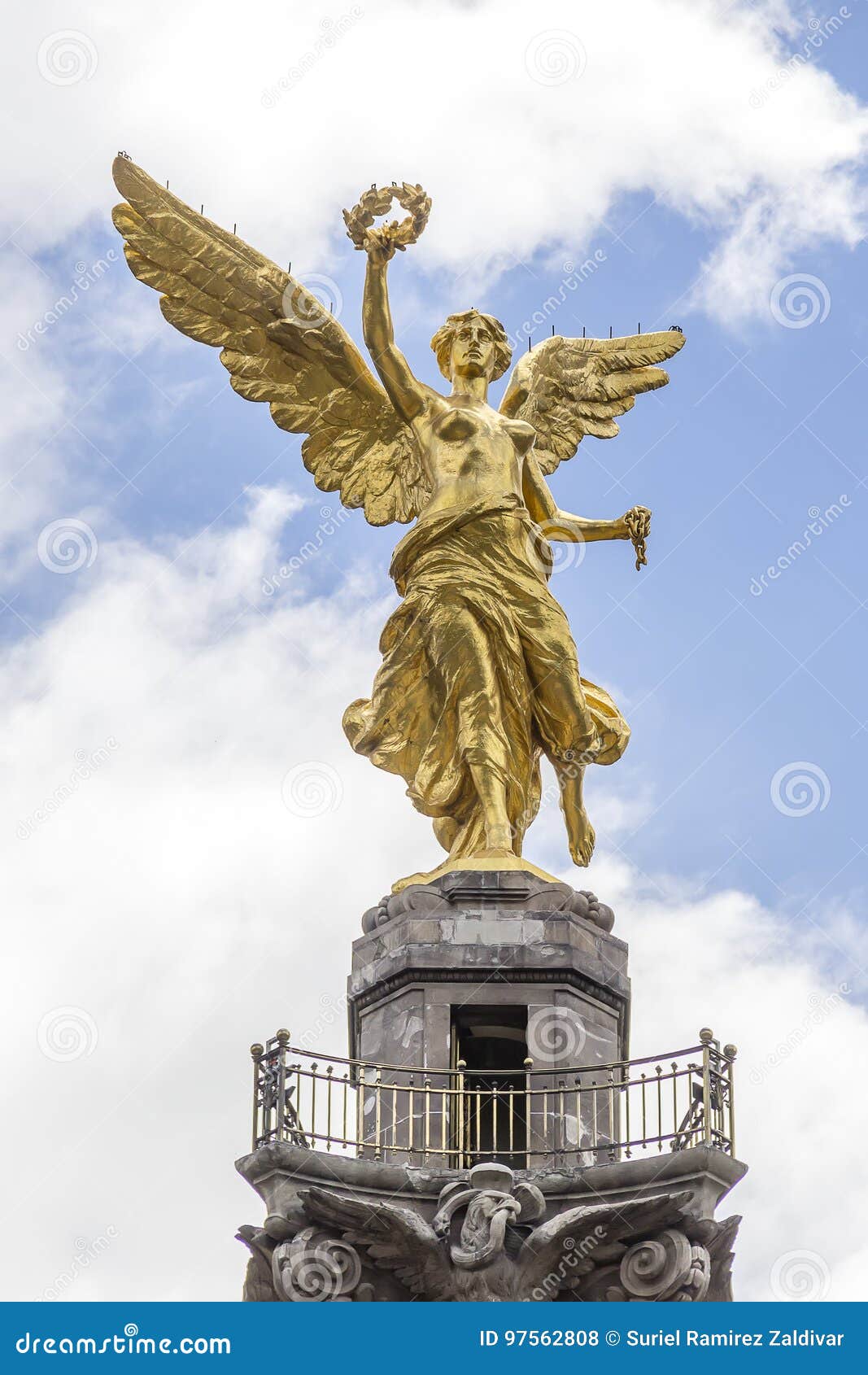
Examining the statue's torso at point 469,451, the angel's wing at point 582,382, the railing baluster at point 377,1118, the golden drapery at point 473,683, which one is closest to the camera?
the railing baluster at point 377,1118

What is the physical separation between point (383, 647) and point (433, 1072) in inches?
211

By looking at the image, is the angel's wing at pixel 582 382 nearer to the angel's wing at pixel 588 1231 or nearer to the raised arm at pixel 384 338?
the raised arm at pixel 384 338

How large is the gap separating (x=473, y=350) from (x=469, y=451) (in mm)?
1352

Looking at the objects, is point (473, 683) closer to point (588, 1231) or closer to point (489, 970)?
point (489, 970)

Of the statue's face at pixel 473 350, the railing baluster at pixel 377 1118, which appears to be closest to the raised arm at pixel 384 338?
the statue's face at pixel 473 350

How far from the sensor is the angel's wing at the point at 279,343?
32844 mm

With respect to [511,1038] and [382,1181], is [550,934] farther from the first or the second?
[382,1181]

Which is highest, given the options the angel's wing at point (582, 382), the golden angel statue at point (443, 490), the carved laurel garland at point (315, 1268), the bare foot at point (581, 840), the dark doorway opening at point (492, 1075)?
the angel's wing at point (582, 382)

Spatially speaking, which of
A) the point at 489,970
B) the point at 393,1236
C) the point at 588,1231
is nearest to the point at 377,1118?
the point at 393,1236

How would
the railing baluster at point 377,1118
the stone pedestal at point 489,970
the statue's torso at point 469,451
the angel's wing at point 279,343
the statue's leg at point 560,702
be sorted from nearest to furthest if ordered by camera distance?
the railing baluster at point 377,1118
the stone pedestal at point 489,970
the statue's leg at point 560,702
the statue's torso at point 469,451
the angel's wing at point 279,343

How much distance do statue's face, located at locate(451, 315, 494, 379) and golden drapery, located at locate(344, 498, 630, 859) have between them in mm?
1775

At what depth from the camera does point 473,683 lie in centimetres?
3102

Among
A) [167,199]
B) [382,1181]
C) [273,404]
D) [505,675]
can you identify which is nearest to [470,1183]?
[382,1181]

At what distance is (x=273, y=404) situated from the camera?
3319cm
